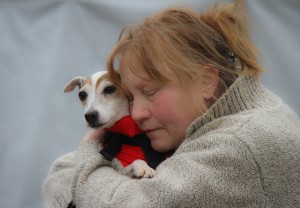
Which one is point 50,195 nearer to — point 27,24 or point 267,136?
point 267,136

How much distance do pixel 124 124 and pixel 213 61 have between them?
0.43 meters

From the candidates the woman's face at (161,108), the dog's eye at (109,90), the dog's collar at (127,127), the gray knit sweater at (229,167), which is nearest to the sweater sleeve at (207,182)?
the gray knit sweater at (229,167)

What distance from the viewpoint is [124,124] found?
1.43m

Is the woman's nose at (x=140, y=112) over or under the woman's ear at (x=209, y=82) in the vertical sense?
under

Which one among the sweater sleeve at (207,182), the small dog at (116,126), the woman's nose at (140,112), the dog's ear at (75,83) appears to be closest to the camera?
the sweater sleeve at (207,182)

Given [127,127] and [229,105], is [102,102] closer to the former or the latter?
[127,127]

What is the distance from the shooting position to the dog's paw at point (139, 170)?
1.28 meters

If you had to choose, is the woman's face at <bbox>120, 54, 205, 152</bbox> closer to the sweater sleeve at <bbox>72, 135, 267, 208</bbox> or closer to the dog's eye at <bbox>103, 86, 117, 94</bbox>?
the sweater sleeve at <bbox>72, 135, 267, 208</bbox>

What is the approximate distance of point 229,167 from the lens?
0.95 meters

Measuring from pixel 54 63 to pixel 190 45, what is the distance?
130 cm

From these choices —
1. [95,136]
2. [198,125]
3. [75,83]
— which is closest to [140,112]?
[198,125]

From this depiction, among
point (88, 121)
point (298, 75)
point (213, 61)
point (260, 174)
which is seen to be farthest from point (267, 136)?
point (298, 75)

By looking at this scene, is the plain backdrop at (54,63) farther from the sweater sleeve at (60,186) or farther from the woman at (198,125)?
the woman at (198,125)

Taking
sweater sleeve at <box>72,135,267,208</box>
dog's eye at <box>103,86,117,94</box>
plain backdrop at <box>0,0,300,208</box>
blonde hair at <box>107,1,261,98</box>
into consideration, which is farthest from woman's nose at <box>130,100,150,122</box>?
plain backdrop at <box>0,0,300,208</box>
